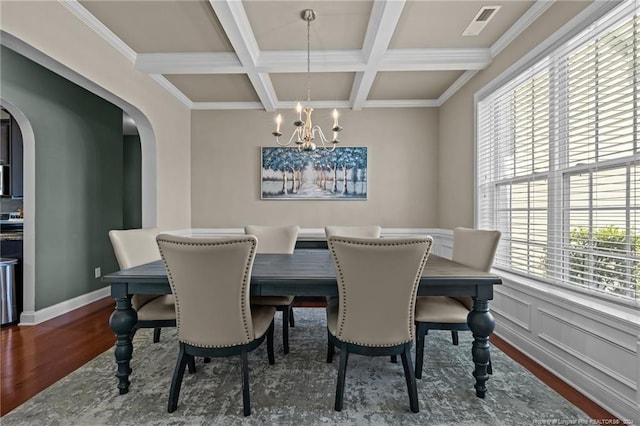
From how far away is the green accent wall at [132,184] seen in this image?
5.93m

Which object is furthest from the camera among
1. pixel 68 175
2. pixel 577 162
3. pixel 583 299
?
pixel 68 175

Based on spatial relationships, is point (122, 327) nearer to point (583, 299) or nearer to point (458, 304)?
point (458, 304)

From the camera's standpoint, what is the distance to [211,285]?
1.59 metres

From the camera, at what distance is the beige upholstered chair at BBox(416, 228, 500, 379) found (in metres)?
1.94

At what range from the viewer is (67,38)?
7.70 feet

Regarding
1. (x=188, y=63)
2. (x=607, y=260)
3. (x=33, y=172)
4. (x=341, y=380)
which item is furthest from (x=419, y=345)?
(x=33, y=172)

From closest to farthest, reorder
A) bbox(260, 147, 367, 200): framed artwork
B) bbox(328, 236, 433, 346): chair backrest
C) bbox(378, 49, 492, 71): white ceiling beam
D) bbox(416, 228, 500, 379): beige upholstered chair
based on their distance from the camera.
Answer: bbox(328, 236, 433, 346): chair backrest
bbox(416, 228, 500, 379): beige upholstered chair
bbox(378, 49, 492, 71): white ceiling beam
bbox(260, 147, 367, 200): framed artwork

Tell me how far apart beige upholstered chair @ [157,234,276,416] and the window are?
205 cm

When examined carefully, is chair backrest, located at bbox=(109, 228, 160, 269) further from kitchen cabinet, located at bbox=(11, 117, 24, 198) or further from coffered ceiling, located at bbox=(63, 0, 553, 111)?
kitchen cabinet, located at bbox=(11, 117, 24, 198)

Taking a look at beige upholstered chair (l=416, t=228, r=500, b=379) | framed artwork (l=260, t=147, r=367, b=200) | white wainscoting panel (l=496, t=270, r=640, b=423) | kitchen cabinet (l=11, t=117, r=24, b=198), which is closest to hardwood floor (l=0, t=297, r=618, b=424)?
white wainscoting panel (l=496, t=270, r=640, b=423)

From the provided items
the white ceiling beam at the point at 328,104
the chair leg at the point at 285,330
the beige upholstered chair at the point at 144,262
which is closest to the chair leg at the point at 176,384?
the beige upholstered chair at the point at 144,262


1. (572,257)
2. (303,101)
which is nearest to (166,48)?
(303,101)

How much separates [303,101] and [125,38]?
6.93 feet

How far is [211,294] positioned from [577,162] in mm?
→ 2438
